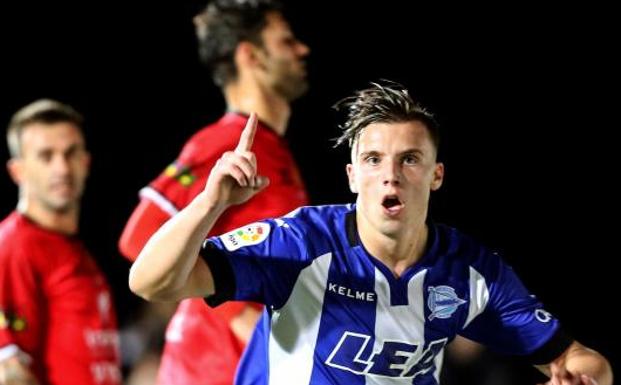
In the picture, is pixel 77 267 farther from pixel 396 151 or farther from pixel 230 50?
pixel 396 151

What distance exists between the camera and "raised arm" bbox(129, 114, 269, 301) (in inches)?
105

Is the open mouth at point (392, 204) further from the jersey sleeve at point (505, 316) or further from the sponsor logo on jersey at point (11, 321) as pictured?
the sponsor logo on jersey at point (11, 321)

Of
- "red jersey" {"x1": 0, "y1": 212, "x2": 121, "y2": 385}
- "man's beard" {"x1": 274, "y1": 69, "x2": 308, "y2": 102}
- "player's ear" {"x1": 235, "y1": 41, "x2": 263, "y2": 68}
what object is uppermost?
"player's ear" {"x1": 235, "y1": 41, "x2": 263, "y2": 68}

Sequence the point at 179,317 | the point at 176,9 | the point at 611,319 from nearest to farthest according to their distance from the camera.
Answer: the point at 179,317
the point at 611,319
the point at 176,9

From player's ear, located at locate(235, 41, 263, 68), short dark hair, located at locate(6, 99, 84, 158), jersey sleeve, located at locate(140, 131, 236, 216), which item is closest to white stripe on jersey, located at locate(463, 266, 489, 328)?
jersey sleeve, located at locate(140, 131, 236, 216)

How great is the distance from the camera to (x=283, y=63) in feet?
15.0

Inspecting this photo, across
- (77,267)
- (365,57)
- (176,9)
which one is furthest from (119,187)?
(77,267)

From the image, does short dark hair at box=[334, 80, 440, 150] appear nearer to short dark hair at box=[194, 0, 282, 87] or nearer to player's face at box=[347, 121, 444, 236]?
player's face at box=[347, 121, 444, 236]

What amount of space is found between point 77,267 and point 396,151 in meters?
2.13

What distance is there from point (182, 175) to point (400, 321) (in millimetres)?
1242

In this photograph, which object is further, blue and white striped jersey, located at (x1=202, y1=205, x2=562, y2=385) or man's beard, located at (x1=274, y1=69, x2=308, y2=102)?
man's beard, located at (x1=274, y1=69, x2=308, y2=102)

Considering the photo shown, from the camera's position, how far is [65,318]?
4.64 m

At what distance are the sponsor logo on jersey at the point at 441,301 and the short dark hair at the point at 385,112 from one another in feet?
1.32

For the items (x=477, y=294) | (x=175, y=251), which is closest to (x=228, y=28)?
(x=477, y=294)
